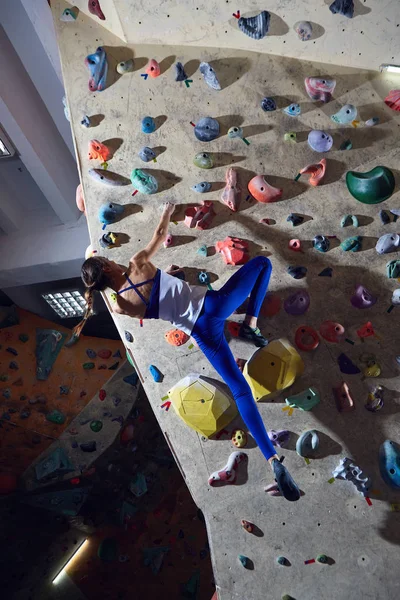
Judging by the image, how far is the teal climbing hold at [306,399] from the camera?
10.3ft

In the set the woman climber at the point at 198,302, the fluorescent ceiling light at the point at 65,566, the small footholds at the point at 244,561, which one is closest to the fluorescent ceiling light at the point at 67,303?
the fluorescent ceiling light at the point at 65,566

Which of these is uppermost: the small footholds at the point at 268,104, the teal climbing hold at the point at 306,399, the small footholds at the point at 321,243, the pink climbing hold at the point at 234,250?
the small footholds at the point at 268,104

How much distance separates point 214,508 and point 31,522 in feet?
10.2

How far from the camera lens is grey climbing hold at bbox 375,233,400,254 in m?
3.21

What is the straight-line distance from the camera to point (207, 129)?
3445mm

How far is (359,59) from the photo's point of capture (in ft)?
11.2

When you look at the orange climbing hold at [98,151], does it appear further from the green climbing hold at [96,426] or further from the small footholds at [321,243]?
the green climbing hold at [96,426]

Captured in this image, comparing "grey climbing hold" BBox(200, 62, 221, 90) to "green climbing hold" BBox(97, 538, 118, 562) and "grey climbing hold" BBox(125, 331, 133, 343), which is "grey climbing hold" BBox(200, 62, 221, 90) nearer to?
"grey climbing hold" BBox(125, 331, 133, 343)

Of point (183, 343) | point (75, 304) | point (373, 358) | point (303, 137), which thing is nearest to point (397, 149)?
point (303, 137)

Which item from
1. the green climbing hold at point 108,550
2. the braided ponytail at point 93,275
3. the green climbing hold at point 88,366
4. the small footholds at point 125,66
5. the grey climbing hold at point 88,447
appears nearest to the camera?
the braided ponytail at point 93,275

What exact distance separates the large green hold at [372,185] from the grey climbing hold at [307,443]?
152 cm

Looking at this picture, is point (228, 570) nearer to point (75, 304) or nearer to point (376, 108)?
point (376, 108)

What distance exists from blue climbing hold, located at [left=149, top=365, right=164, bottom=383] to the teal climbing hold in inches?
32.9

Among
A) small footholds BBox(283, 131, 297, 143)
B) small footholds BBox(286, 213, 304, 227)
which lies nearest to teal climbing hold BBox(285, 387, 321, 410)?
small footholds BBox(286, 213, 304, 227)
